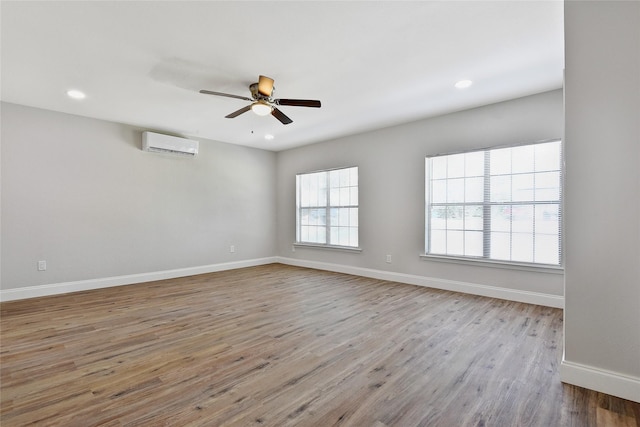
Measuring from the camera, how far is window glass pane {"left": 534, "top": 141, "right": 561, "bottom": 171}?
358cm

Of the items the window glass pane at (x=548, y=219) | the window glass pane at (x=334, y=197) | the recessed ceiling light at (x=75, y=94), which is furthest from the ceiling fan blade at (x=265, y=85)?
the window glass pane at (x=548, y=219)

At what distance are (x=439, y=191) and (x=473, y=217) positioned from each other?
63 centimetres

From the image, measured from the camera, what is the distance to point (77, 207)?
4.48 meters

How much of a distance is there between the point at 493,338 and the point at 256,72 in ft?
11.3

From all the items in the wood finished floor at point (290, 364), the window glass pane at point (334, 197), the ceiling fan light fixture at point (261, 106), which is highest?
the ceiling fan light fixture at point (261, 106)

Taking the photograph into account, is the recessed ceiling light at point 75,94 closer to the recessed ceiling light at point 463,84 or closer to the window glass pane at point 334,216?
the window glass pane at point 334,216

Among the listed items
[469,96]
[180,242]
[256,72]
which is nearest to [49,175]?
[180,242]

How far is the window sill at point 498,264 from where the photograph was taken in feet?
11.7

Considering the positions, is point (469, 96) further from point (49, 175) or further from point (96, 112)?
point (49, 175)

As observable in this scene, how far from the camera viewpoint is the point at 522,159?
3.82 m

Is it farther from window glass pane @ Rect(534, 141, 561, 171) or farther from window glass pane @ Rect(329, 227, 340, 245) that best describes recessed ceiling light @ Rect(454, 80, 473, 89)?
window glass pane @ Rect(329, 227, 340, 245)

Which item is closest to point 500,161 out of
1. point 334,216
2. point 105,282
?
point 334,216

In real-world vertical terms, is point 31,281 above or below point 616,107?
below

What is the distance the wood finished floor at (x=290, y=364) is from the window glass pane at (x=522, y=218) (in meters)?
0.97
